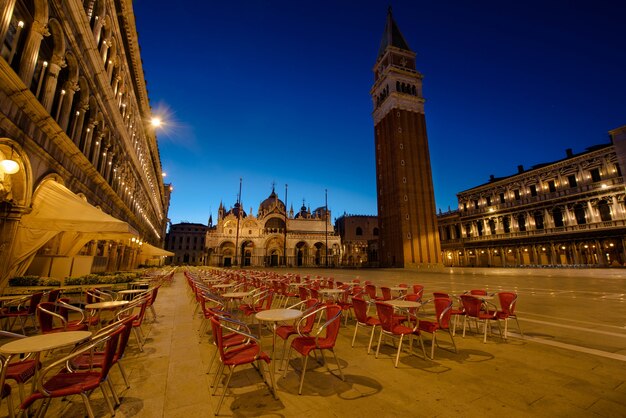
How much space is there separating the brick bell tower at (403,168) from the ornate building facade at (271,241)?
50.0 feet

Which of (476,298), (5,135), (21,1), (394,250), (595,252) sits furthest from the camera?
(394,250)

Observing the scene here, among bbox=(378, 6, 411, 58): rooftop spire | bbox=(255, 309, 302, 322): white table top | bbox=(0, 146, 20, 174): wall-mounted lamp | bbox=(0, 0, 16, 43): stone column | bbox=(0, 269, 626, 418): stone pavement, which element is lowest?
bbox=(0, 269, 626, 418): stone pavement

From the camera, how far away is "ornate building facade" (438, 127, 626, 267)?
28.8m

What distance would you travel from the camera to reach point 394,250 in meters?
41.7

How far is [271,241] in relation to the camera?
5556 cm

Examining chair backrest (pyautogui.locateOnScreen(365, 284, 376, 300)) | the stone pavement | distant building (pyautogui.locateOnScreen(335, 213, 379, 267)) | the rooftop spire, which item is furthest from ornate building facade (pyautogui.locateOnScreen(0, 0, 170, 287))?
distant building (pyautogui.locateOnScreen(335, 213, 379, 267))

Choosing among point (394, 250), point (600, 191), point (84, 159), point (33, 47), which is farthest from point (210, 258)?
Result: point (600, 191)

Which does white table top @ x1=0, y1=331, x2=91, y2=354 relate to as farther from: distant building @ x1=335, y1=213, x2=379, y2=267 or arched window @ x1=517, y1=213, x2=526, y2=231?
distant building @ x1=335, y1=213, x2=379, y2=267

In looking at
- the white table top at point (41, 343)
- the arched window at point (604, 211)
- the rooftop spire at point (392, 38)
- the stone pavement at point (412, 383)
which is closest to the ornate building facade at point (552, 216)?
the arched window at point (604, 211)

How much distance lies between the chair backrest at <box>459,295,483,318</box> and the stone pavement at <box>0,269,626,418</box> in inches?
21.3

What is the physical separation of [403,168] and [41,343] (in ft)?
146

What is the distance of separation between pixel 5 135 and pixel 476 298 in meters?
10.3

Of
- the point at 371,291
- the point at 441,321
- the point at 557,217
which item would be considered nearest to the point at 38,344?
the point at 441,321

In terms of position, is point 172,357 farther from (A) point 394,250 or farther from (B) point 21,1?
(A) point 394,250
